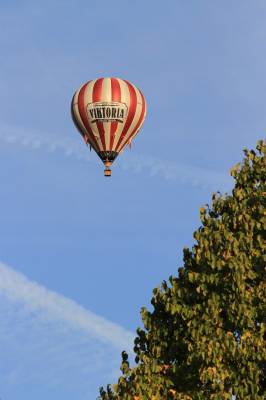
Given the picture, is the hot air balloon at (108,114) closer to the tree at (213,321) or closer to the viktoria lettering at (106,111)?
the viktoria lettering at (106,111)

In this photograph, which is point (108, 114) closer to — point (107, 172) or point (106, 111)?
point (106, 111)

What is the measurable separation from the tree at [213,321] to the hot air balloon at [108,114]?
3120 cm

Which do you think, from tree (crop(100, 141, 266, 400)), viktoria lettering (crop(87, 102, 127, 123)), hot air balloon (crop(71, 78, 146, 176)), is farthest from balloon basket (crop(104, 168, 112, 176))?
tree (crop(100, 141, 266, 400))

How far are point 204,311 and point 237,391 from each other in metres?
2.89

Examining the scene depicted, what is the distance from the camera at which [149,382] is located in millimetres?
36875

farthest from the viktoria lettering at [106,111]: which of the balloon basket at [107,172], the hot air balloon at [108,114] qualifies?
the balloon basket at [107,172]

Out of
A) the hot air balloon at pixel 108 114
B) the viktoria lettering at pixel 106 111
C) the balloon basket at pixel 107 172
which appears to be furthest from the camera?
the balloon basket at pixel 107 172

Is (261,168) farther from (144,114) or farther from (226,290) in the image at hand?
→ (144,114)

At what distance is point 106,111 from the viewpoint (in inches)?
2763

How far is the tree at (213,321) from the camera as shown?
36.5 meters

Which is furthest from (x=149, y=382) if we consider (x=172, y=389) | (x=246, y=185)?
(x=246, y=185)

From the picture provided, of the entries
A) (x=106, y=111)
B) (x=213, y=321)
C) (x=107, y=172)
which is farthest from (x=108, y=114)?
(x=213, y=321)

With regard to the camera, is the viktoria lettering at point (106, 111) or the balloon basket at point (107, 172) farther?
the balloon basket at point (107, 172)

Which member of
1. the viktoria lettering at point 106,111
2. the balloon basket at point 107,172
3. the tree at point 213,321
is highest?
the viktoria lettering at point 106,111
